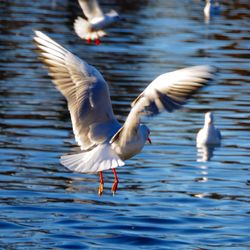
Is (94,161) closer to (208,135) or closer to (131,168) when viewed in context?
(131,168)

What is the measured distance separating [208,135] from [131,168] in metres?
2.28

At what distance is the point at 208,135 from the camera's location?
1669 cm

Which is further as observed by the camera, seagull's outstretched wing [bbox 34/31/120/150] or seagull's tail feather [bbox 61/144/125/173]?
seagull's outstretched wing [bbox 34/31/120/150]

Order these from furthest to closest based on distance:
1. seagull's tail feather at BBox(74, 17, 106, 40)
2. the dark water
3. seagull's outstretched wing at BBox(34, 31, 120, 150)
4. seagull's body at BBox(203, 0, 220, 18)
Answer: seagull's body at BBox(203, 0, 220, 18) < seagull's tail feather at BBox(74, 17, 106, 40) < the dark water < seagull's outstretched wing at BBox(34, 31, 120, 150)

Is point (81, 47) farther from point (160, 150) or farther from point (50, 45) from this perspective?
point (50, 45)

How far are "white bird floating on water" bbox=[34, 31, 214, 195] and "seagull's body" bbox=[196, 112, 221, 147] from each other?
5.94 meters

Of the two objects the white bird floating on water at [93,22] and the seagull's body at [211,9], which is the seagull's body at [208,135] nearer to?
the white bird floating on water at [93,22]

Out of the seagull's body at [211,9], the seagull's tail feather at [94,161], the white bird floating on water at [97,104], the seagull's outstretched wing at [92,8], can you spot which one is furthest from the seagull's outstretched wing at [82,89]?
the seagull's body at [211,9]

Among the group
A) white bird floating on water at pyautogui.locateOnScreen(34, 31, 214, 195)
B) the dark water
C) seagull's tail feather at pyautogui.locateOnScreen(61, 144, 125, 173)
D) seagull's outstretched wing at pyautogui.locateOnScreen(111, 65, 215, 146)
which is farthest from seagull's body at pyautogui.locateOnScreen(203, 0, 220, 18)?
seagull's outstretched wing at pyautogui.locateOnScreen(111, 65, 215, 146)

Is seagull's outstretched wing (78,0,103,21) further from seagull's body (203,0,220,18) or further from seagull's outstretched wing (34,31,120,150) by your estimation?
seagull's body (203,0,220,18)

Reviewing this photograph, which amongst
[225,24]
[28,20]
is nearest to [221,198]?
[28,20]

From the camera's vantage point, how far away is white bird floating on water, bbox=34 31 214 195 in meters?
9.41

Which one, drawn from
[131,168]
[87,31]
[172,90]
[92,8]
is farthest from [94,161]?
[92,8]

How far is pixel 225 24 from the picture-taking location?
38438 millimetres
